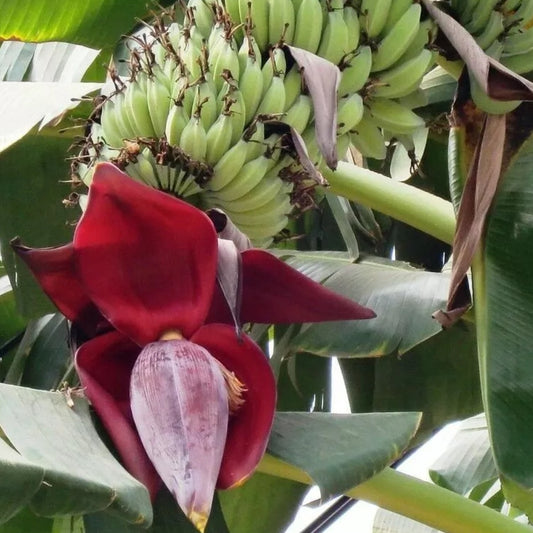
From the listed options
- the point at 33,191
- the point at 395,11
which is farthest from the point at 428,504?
the point at 33,191

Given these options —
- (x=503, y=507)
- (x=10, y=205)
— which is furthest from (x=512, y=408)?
(x=503, y=507)

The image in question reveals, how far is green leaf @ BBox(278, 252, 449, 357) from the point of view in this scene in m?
0.87

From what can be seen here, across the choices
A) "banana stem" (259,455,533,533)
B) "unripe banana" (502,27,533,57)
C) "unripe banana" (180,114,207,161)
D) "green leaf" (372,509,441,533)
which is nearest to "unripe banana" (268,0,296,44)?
"unripe banana" (180,114,207,161)

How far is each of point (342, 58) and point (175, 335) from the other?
25 cm

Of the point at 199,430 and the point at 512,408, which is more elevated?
the point at 199,430

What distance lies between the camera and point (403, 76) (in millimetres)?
766

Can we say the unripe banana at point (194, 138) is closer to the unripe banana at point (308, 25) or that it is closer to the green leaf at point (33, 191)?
the unripe banana at point (308, 25)

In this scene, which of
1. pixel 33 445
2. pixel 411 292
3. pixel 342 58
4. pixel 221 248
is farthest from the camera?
pixel 411 292

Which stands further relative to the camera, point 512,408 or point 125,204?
point 512,408

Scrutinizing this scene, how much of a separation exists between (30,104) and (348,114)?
0.24 metres

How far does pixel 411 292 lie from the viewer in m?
0.91

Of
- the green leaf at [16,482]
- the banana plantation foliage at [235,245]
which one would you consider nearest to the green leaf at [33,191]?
the banana plantation foliage at [235,245]

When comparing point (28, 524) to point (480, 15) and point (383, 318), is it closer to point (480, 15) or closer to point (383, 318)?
point (383, 318)

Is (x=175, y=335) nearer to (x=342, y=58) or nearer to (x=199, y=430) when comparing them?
(x=199, y=430)
